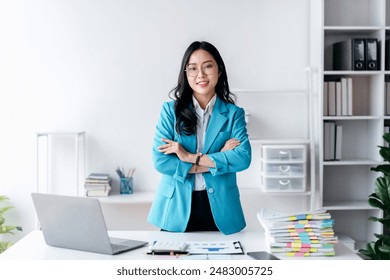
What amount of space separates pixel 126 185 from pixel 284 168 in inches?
43.1

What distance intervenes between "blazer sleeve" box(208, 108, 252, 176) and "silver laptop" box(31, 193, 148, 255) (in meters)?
0.55

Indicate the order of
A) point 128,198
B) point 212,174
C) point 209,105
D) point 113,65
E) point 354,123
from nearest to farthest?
point 212,174 → point 209,105 → point 128,198 → point 113,65 → point 354,123

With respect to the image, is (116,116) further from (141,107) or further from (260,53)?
(260,53)

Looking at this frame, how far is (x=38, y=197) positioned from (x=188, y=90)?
892 mm

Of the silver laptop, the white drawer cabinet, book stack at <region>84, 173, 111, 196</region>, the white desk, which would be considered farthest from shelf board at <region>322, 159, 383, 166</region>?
the silver laptop

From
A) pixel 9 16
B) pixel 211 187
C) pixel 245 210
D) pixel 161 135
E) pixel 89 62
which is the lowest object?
pixel 245 210

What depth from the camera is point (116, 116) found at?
165 inches

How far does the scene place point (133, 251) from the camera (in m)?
2.04

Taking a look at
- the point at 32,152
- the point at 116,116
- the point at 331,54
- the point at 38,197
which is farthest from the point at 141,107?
the point at 38,197

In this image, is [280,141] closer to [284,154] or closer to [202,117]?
[284,154]

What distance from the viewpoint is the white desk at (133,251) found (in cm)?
196

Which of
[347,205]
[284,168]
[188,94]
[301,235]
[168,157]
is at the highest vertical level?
[188,94]

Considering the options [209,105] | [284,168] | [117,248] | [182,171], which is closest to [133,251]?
[117,248]

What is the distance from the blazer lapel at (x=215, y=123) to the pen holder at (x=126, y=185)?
1.57 metres
